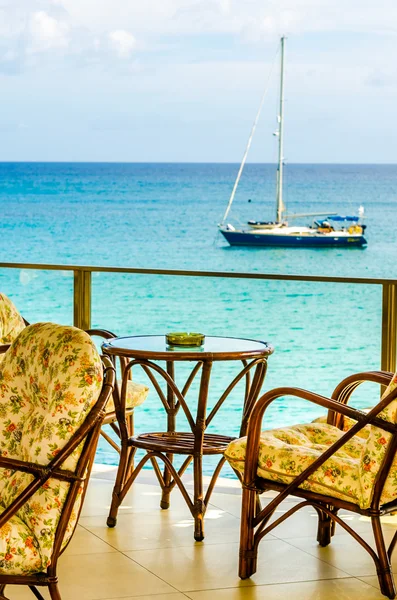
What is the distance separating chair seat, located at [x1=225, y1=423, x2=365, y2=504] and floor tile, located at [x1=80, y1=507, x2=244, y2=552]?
54cm

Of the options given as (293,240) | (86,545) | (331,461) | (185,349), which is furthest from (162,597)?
(293,240)

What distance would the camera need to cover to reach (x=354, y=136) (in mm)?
26656

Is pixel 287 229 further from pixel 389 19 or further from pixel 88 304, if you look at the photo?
pixel 88 304

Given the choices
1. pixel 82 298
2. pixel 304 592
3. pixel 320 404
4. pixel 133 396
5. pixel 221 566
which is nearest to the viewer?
pixel 320 404

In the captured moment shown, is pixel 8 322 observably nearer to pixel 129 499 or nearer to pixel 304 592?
pixel 129 499

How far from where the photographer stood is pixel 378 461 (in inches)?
112

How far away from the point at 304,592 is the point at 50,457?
1.10m

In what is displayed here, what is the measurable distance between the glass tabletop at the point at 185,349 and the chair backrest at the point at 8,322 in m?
0.51

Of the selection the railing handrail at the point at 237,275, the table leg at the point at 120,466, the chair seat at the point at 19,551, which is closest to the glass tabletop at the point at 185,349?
the table leg at the point at 120,466

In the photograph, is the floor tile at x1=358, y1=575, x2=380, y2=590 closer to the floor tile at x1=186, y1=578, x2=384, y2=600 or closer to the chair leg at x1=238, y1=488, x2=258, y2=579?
the floor tile at x1=186, y1=578, x2=384, y2=600

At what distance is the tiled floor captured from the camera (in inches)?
120

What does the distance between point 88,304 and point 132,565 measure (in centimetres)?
191

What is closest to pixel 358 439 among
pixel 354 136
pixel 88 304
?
pixel 88 304

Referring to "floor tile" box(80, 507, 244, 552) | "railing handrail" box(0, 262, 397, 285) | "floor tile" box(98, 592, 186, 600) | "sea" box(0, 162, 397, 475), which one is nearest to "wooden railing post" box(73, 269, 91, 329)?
"railing handrail" box(0, 262, 397, 285)
